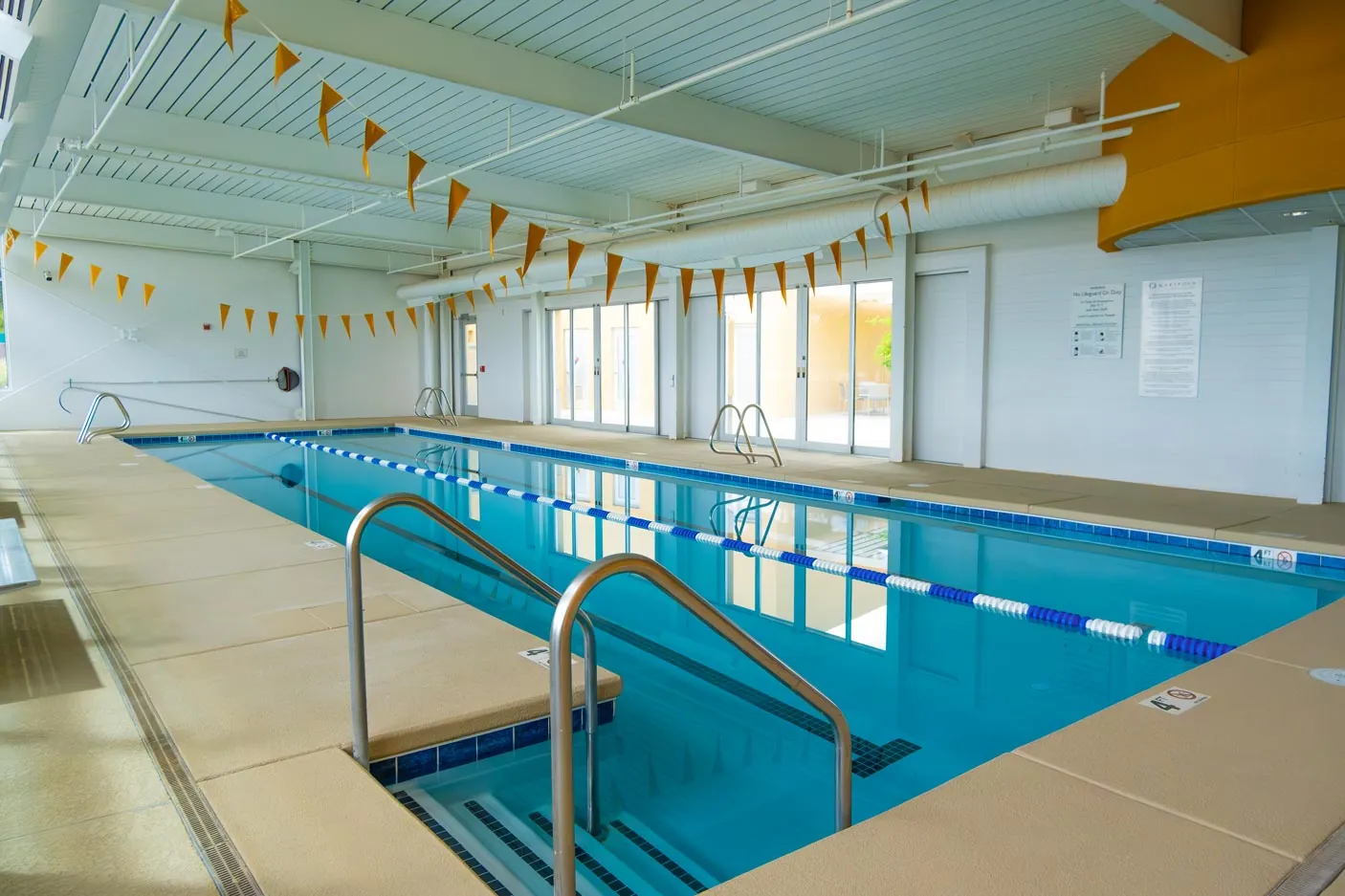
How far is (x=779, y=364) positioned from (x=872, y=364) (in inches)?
59.7

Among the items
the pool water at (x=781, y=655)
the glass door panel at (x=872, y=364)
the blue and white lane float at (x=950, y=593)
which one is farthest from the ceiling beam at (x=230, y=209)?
the glass door panel at (x=872, y=364)

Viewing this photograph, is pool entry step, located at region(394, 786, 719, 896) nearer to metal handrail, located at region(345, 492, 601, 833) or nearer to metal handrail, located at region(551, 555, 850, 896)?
Result: metal handrail, located at region(345, 492, 601, 833)

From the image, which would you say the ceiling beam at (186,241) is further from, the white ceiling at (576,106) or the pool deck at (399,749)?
the pool deck at (399,749)

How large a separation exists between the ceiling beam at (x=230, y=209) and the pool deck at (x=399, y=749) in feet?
27.0

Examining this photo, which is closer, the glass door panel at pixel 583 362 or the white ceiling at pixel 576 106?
the white ceiling at pixel 576 106

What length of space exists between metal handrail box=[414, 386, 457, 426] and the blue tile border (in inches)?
533

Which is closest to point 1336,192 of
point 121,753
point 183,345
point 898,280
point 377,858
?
point 898,280

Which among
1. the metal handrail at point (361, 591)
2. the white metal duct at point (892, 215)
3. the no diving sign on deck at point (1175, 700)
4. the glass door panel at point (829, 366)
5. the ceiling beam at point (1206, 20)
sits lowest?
the no diving sign on deck at point (1175, 700)

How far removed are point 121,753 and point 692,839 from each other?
1554 millimetres

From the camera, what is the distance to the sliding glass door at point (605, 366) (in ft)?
45.4

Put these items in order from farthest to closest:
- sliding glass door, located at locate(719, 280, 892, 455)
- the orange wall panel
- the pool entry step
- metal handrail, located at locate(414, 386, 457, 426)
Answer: metal handrail, located at locate(414, 386, 457, 426) < sliding glass door, located at locate(719, 280, 892, 455) < the orange wall panel < the pool entry step

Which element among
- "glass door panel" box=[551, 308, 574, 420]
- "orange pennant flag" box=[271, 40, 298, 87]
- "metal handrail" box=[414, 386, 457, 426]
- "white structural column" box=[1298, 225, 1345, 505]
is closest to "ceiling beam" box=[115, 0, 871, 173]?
"orange pennant flag" box=[271, 40, 298, 87]

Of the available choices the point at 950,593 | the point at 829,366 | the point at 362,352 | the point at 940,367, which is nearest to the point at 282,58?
the point at 950,593

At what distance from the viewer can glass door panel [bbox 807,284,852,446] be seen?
418 inches
